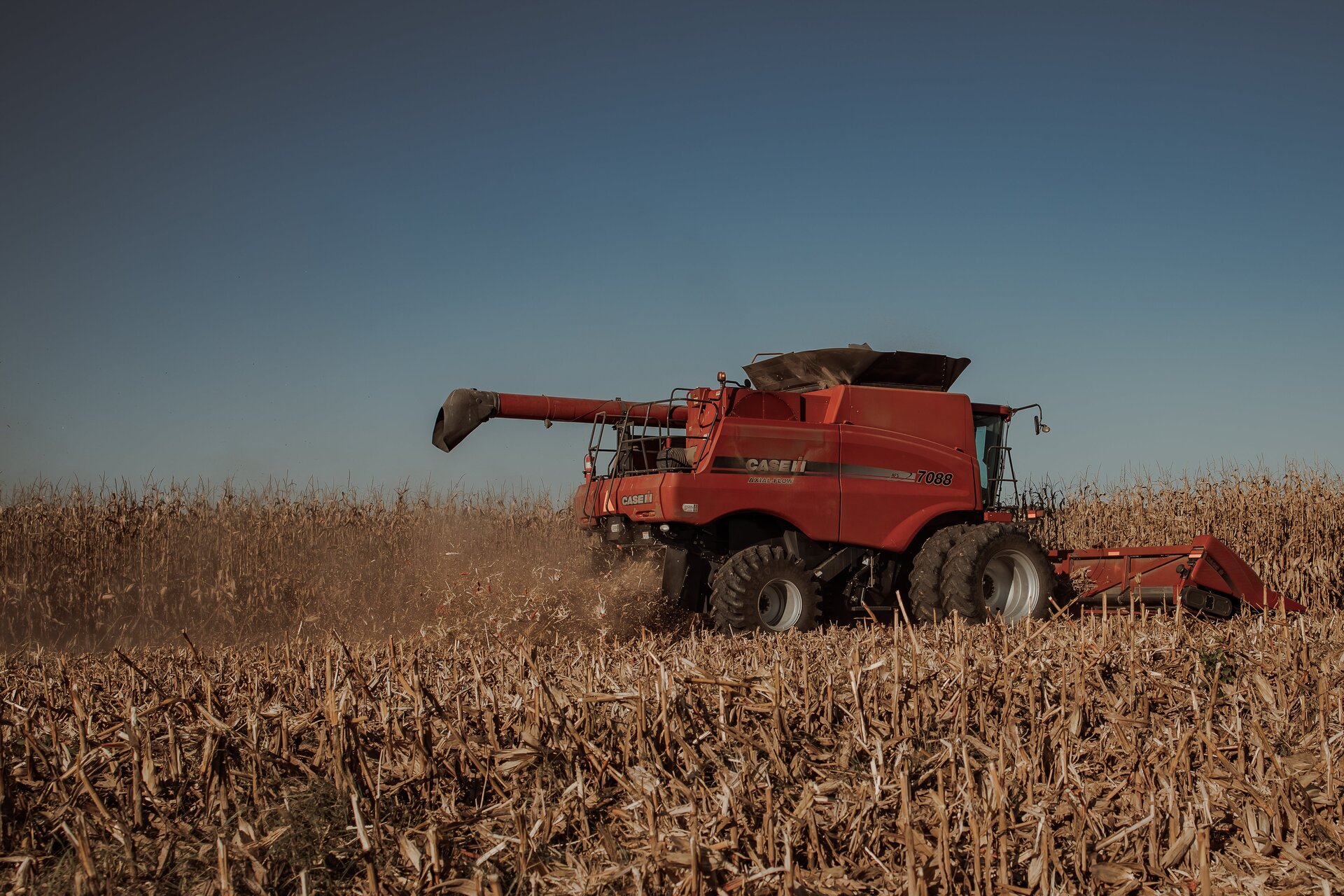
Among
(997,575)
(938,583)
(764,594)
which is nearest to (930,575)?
(938,583)

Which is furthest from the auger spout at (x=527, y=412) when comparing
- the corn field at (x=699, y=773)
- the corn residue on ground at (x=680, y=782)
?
the corn residue on ground at (x=680, y=782)

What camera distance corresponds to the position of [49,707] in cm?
384

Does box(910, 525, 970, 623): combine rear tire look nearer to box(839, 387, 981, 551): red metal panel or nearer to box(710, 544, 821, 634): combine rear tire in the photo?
box(839, 387, 981, 551): red metal panel

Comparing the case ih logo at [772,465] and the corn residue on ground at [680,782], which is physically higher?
the case ih logo at [772,465]

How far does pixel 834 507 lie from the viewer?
8.38m

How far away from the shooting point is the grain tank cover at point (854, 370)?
889 centimetres

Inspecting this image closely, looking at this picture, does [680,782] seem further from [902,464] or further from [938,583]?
[902,464]

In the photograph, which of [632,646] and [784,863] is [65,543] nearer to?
[632,646]

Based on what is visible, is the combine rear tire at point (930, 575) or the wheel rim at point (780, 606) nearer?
the wheel rim at point (780, 606)

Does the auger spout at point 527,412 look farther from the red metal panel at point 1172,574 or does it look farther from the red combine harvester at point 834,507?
the red metal panel at point 1172,574

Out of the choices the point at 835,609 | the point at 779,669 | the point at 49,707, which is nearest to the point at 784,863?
the point at 779,669

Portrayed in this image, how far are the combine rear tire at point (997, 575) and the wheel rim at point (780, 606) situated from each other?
135cm

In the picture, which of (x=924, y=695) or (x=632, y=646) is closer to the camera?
(x=924, y=695)

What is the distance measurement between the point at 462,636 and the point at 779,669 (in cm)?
437
